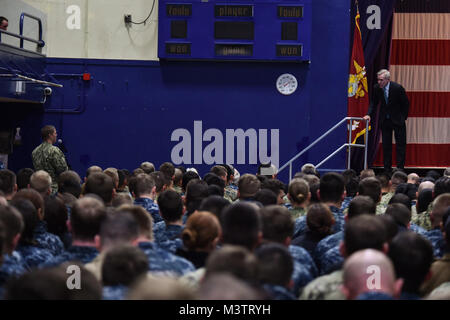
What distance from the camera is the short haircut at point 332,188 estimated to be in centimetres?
550

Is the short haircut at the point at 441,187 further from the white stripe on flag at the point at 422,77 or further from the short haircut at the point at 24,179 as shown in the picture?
the white stripe on flag at the point at 422,77

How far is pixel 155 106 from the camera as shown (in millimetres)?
11852

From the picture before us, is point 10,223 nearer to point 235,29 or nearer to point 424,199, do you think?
point 424,199

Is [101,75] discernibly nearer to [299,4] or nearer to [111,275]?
[299,4]

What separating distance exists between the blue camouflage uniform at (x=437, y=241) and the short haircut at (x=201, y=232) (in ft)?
5.12

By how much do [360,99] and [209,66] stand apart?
2.93 metres

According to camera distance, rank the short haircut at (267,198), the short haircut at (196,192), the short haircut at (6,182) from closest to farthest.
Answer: the short haircut at (267,198), the short haircut at (196,192), the short haircut at (6,182)

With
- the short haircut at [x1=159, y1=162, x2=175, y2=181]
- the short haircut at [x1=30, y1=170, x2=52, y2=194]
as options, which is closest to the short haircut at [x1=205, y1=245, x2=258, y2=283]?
the short haircut at [x1=30, y1=170, x2=52, y2=194]

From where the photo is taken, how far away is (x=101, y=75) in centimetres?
1185

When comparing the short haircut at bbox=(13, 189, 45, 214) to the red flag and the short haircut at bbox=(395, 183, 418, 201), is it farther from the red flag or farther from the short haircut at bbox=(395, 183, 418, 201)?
the red flag

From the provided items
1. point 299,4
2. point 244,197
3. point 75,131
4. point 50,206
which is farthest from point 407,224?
point 75,131

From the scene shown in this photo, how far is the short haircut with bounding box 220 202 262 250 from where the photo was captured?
343cm

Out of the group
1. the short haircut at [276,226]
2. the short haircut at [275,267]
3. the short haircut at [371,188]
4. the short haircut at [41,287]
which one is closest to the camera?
the short haircut at [41,287]

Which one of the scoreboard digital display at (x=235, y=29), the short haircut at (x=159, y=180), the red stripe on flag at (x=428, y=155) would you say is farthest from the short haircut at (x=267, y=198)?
the red stripe on flag at (x=428, y=155)
